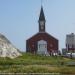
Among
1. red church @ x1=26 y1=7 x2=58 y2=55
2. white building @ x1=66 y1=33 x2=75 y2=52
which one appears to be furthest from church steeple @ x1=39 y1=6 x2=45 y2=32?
white building @ x1=66 y1=33 x2=75 y2=52

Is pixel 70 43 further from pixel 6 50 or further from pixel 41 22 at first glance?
pixel 6 50

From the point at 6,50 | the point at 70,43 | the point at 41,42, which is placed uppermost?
the point at 70,43

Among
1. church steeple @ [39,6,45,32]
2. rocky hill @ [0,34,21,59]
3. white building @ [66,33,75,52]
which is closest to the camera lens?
rocky hill @ [0,34,21,59]

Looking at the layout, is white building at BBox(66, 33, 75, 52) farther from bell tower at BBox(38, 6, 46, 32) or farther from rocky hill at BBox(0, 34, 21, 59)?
rocky hill at BBox(0, 34, 21, 59)

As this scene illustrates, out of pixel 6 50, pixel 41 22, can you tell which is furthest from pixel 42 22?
pixel 6 50

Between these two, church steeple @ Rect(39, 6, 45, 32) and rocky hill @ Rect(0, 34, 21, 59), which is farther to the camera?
church steeple @ Rect(39, 6, 45, 32)

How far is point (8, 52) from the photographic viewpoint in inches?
2589

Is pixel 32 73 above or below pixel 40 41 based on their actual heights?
below

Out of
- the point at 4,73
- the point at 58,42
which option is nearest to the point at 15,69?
the point at 4,73

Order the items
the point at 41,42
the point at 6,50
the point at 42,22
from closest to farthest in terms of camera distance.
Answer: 1. the point at 6,50
2. the point at 41,42
3. the point at 42,22

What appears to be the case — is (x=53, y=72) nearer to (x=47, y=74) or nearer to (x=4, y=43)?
(x=47, y=74)

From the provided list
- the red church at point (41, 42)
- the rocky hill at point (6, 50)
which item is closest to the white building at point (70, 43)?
the red church at point (41, 42)

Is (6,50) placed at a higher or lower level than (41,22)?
lower

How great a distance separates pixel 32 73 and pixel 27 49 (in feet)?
219
